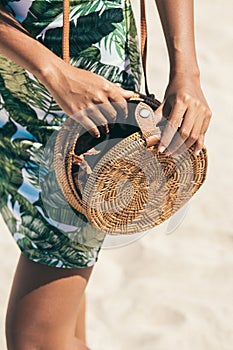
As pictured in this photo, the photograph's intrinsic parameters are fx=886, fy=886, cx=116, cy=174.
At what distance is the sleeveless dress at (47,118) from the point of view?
1691 millimetres

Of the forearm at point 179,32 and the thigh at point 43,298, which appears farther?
the thigh at point 43,298

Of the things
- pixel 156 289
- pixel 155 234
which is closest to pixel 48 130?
pixel 156 289

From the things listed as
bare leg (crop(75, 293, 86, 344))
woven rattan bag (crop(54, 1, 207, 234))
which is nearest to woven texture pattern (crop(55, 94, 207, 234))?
woven rattan bag (crop(54, 1, 207, 234))

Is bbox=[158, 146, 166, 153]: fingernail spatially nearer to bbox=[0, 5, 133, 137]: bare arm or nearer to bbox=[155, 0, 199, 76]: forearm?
bbox=[0, 5, 133, 137]: bare arm

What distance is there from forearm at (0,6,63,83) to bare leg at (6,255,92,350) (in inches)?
19.9

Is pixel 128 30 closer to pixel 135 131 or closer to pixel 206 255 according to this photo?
pixel 135 131

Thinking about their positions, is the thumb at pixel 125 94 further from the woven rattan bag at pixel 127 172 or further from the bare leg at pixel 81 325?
the bare leg at pixel 81 325

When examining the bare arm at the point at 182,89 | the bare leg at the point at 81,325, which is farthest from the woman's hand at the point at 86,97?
the bare leg at the point at 81,325

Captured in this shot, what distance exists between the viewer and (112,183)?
1592mm

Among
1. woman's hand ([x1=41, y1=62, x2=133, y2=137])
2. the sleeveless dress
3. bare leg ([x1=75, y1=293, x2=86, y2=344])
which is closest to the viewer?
woman's hand ([x1=41, y1=62, x2=133, y2=137])

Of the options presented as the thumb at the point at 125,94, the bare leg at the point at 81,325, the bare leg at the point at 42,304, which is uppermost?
the thumb at the point at 125,94

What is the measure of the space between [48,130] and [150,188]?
0.85 ft

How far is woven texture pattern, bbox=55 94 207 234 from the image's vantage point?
1.55 m

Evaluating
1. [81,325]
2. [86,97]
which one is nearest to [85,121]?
[86,97]
